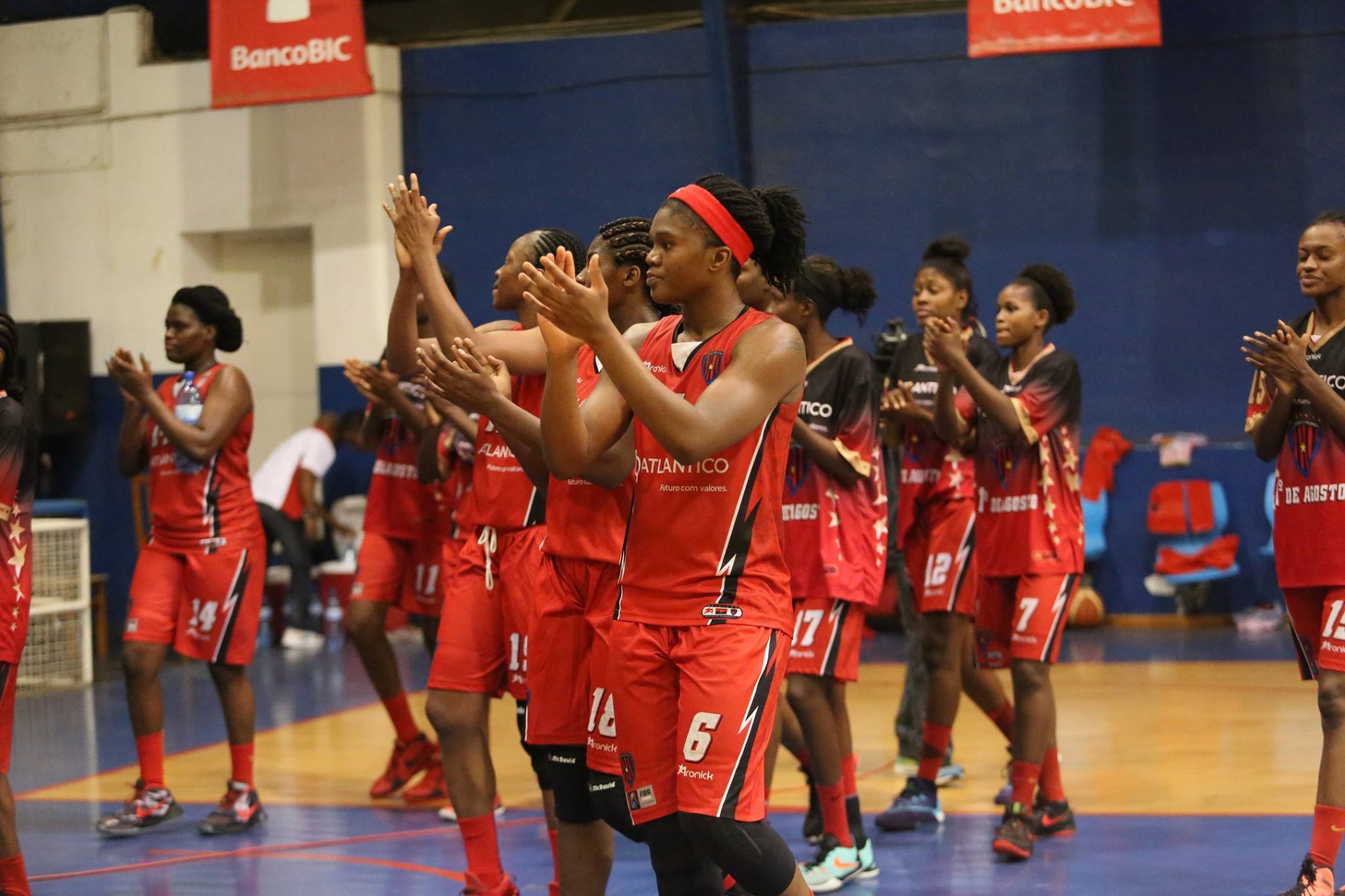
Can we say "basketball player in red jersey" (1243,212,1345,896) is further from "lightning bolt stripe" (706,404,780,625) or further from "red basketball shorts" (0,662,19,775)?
"red basketball shorts" (0,662,19,775)

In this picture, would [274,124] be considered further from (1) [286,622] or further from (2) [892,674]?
(2) [892,674]

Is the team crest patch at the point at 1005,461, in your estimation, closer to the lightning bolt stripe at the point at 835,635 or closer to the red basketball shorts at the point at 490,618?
the lightning bolt stripe at the point at 835,635

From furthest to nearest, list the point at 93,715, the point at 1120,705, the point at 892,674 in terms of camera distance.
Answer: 1. the point at 892,674
2. the point at 93,715
3. the point at 1120,705

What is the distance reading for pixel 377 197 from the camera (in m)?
12.8

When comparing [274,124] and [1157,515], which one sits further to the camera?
[274,124]

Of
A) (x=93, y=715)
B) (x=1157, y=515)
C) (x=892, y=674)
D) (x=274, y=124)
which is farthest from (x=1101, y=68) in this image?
(x=93, y=715)

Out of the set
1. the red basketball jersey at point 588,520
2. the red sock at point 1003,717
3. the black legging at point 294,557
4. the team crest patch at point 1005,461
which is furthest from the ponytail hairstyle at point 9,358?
the black legging at point 294,557

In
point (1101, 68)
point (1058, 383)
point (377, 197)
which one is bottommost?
point (1058, 383)

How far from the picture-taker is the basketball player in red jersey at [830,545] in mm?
5289

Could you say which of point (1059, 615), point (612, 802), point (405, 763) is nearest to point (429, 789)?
point (405, 763)

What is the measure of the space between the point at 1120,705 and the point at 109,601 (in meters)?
8.82

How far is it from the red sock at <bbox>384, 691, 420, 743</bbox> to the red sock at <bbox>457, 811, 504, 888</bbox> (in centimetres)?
215

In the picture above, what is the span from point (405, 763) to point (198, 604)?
1.17 meters

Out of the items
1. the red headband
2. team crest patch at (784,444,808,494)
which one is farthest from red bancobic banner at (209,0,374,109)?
the red headband
